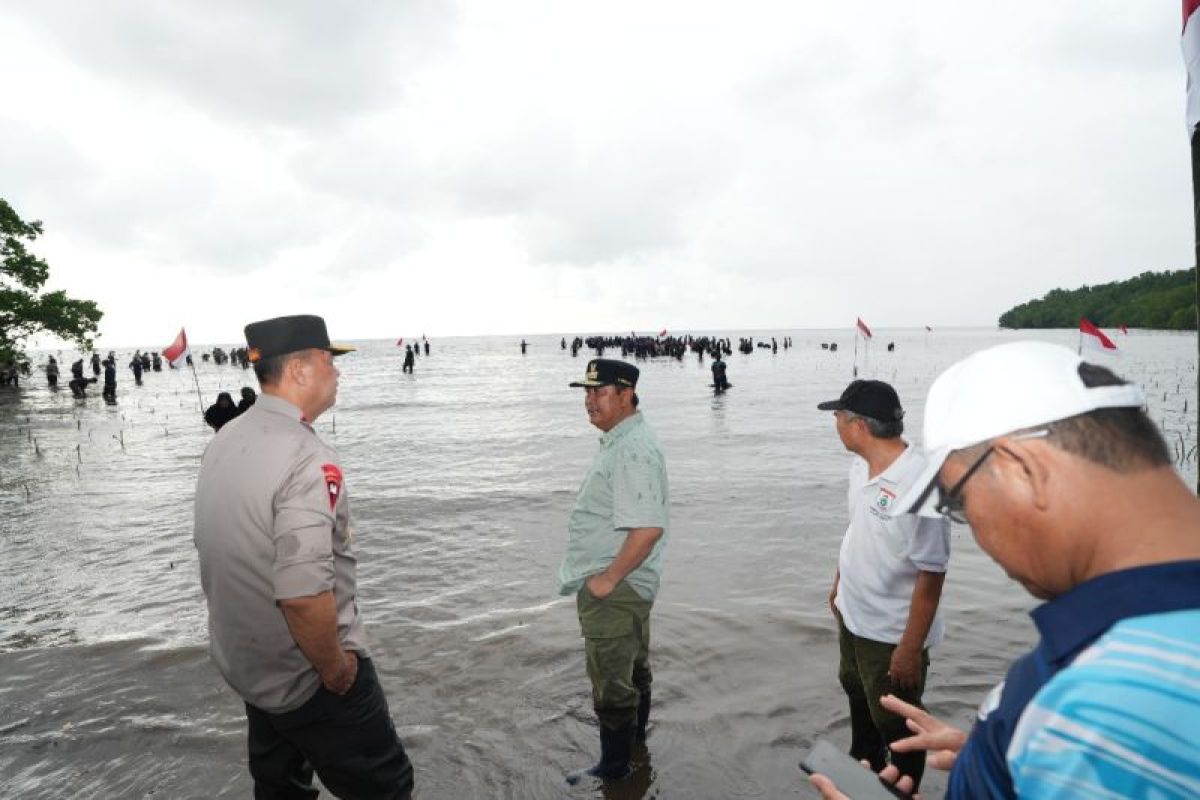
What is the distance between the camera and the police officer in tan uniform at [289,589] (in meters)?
2.34

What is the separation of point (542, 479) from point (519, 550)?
175 inches

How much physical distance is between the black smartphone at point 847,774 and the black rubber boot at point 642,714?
259 centimetres

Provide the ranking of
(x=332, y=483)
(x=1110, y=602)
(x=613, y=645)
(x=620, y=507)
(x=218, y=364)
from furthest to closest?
1. (x=218, y=364)
2. (x=613, y=645)
3. (x=620, y=507)
4. (x=332, y=483)
5. (x=1110, y=602)

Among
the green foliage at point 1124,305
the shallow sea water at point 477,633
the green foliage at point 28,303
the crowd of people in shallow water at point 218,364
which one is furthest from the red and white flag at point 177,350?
the green foliage at point 1124,305

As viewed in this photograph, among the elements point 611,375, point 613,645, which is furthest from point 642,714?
point 611,375

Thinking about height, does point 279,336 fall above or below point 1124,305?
below

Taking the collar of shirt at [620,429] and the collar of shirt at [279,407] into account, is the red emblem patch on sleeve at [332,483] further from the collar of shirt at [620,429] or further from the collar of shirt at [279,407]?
the collar of shirt at [620,429]

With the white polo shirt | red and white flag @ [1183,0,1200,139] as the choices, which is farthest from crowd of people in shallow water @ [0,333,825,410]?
red and white flag @ [1183,0,1200,139]

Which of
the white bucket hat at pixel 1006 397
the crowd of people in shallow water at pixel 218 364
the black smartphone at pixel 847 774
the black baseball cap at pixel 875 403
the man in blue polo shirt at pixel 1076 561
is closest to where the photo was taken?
the man in blue polo shirt at pixel 1076 561

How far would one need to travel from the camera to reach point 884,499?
300cm

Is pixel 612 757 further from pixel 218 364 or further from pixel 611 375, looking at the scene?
pixel 218 364

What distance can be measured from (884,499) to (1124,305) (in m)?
166

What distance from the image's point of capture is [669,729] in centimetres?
426

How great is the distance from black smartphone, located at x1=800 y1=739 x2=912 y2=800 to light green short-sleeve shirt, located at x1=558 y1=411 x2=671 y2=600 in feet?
5.55
